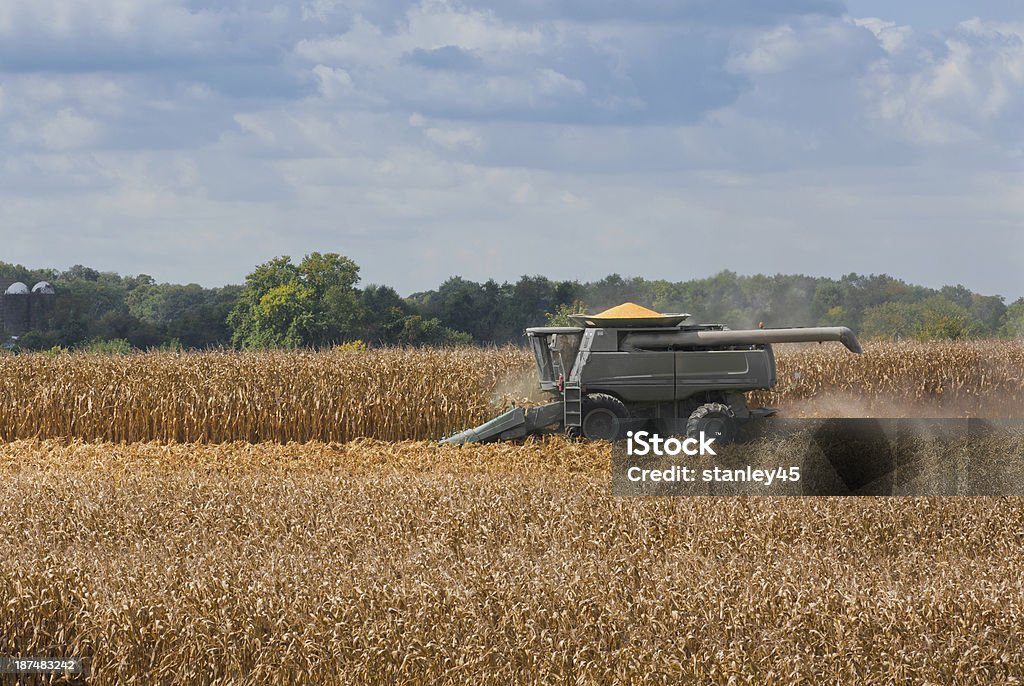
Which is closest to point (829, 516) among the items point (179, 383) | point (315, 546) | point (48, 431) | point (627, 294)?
point (315, 546)

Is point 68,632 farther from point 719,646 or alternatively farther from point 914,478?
point 914,478

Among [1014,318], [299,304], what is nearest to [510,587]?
[1014,318]

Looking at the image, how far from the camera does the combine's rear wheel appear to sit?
11.5 metres

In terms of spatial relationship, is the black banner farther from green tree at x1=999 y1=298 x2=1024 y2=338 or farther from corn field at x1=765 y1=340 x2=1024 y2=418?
green tree at x1=999 y1=298 x2=1024 y2=338

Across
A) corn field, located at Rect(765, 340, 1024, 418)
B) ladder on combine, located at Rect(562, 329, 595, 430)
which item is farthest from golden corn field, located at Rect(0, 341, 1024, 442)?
ladder on combine, located at Rect(562, 329, 595, 430)

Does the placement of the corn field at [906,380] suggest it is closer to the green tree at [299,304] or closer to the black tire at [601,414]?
the black tire at [601,414]

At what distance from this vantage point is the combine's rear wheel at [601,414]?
11.5 m

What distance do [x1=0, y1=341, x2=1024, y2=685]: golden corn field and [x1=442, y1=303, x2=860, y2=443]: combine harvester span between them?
48 centimetres

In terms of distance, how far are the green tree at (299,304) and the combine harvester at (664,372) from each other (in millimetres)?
35066

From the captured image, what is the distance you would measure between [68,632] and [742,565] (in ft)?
12.6

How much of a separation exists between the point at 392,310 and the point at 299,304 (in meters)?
5.44

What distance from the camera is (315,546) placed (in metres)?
7.43

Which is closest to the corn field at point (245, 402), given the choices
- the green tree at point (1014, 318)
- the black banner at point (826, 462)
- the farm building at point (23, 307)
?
the black banner at point (826, 462)

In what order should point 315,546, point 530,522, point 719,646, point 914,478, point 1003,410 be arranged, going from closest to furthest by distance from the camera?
point 719,646 < point 315,546 < point 530,522 < point 914,478 < point 1003,410
